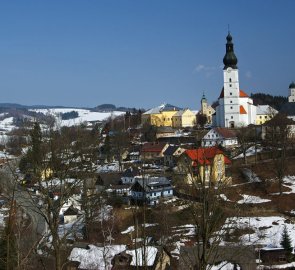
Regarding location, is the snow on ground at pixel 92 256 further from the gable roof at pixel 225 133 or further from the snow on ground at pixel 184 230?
the gable roof at pixel 225 133

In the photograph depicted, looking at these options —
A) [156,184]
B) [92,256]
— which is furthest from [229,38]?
[92,256]

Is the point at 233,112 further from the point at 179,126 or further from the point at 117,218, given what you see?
the point at 117,218

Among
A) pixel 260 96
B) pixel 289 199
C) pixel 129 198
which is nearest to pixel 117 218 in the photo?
pixel 129 198

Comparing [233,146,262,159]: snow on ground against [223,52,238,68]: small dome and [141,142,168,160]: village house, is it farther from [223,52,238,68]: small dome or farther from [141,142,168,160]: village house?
[223,52,238,68]: small dome

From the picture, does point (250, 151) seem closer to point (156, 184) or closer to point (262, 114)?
point (156, 184)

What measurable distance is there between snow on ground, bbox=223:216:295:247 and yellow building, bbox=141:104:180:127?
177 feet

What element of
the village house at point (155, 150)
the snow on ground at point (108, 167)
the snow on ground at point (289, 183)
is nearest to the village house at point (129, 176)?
the snow on ground at point (108, 167)

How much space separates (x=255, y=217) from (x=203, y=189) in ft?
88.3

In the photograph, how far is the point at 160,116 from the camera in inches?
3435

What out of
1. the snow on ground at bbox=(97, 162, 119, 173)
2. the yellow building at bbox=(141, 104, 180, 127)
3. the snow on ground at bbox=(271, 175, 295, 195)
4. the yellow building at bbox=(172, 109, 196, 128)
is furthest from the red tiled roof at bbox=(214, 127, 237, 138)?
the yellow building at bbox=(141, 104, 180, 127)

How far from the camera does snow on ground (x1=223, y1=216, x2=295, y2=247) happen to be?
1069 inches

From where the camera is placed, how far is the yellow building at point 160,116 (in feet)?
282

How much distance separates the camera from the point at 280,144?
5100cm

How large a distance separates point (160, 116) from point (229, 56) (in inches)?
1008
